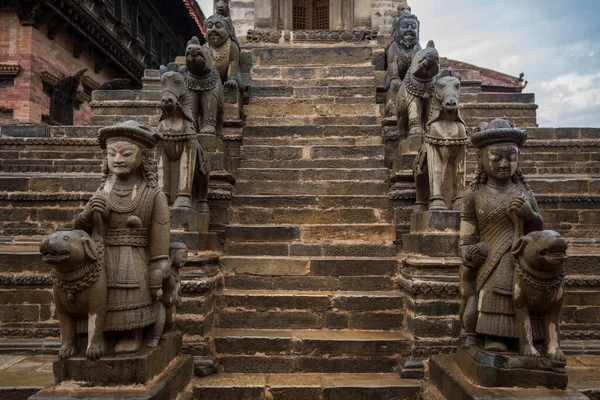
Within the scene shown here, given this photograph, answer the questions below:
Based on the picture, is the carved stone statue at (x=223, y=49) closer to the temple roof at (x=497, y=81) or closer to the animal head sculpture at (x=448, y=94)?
the animal head sculpture at (x=448, y=94)

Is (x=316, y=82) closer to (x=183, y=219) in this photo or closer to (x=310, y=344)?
(x=183, y=219)

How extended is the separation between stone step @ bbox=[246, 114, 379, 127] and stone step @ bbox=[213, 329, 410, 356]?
416cm

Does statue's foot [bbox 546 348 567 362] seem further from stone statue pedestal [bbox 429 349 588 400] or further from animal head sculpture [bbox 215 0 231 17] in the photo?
animal head sculpture [bbox 215 0 231 17]

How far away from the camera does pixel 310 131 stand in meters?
7.59

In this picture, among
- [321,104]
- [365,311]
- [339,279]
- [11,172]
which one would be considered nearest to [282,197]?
[339,279]

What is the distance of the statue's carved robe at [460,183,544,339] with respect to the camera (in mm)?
3439

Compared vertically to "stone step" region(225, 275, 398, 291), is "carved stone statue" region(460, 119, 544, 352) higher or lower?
higher

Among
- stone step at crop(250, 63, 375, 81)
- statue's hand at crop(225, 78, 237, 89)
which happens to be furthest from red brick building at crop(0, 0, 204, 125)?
statue's hand at crop(225, 78, 237, 89)

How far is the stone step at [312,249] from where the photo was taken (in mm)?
5793

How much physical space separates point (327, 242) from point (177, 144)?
2354 millimetres

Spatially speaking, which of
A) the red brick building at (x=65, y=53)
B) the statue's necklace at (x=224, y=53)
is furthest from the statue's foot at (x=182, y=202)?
the red brick building at (x=65, y=53)

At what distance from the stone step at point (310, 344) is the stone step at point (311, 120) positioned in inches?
164

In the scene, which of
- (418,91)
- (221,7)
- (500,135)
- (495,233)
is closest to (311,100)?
(221,7)

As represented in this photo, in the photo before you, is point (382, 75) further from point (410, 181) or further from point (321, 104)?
point (410, 181)
